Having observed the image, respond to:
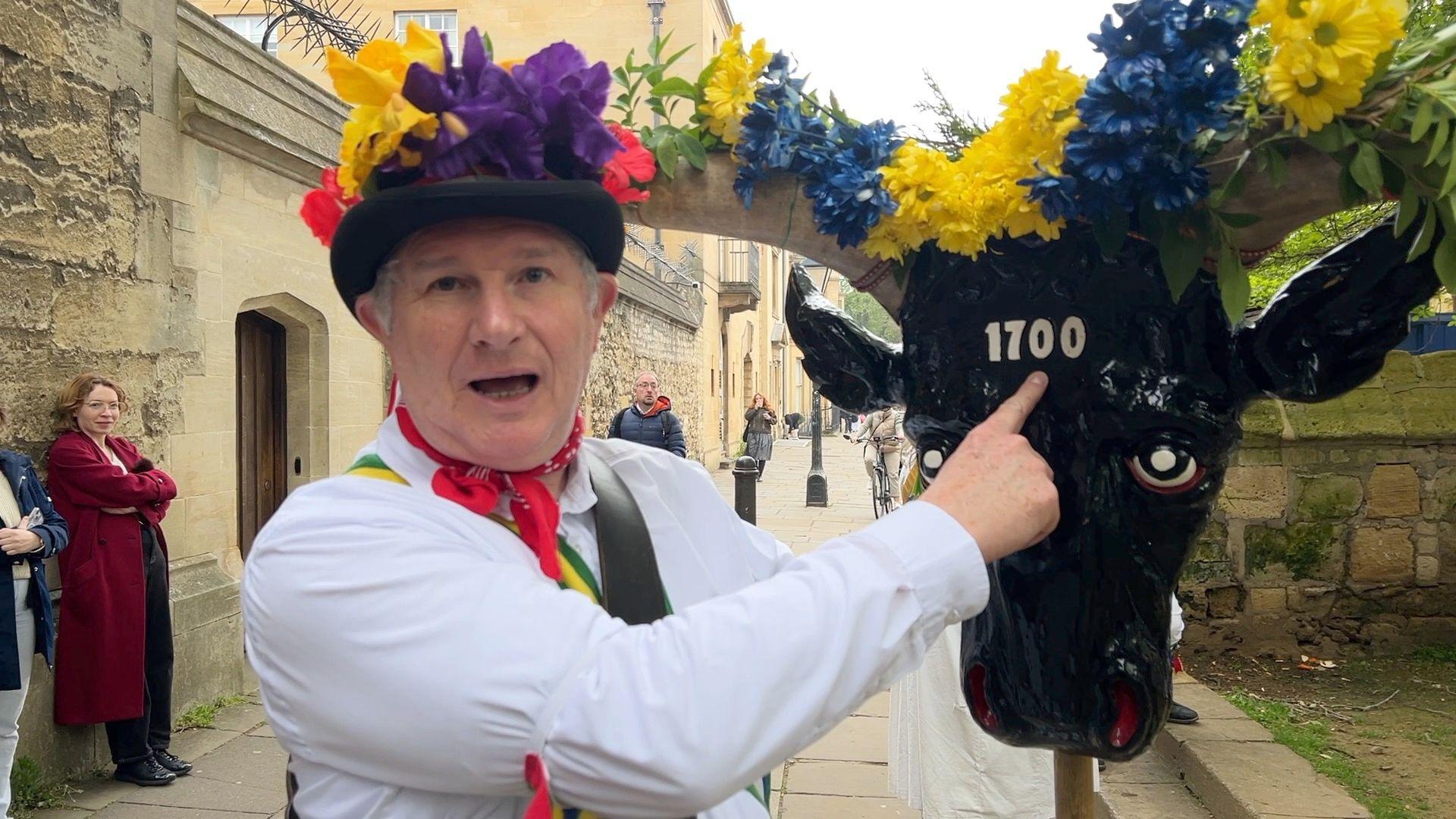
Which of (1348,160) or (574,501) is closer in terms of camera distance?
(1348,160)

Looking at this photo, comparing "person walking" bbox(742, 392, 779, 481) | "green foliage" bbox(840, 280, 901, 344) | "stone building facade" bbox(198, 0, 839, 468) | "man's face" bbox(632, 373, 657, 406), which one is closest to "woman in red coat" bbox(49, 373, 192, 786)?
"green foliage" bbox(840, 280, 901, 344)

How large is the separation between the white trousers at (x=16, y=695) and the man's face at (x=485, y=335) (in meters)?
3.58

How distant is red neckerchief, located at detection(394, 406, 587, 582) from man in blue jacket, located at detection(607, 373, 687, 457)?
7.93m

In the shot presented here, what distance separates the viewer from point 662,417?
32.3 feet

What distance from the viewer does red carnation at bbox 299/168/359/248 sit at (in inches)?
62.0

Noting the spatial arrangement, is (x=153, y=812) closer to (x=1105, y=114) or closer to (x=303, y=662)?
(x=303, y=662)

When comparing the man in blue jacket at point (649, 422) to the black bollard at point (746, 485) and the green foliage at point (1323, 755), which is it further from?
the green foliage at point (1323, 755)

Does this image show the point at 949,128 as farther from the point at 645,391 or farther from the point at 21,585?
the point at 645,391

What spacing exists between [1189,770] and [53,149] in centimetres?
565

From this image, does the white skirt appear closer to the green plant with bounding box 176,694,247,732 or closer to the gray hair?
the gray hair

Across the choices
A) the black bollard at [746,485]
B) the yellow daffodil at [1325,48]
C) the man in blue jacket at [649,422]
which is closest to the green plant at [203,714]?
the man in blue jacket at [649,422]

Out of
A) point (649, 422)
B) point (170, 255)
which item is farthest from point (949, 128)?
point (649, 422)

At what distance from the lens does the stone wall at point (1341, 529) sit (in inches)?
230

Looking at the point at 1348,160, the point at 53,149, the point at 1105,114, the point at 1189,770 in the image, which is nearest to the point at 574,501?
the point at 1105,114
